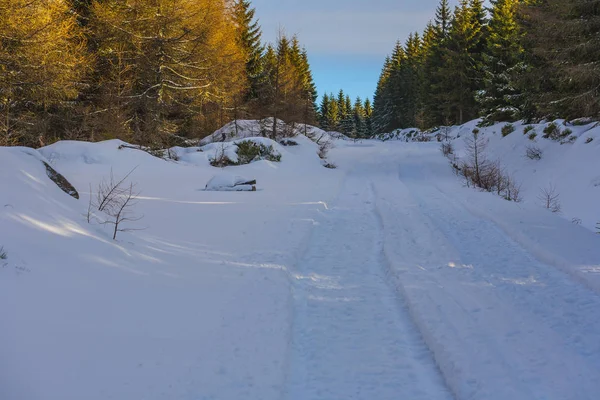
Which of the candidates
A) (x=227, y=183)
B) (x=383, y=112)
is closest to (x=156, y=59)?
(x=227, y=183)

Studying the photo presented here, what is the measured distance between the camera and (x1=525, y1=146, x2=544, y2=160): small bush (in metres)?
15.2

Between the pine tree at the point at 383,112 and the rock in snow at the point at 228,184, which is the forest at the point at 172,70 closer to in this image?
the rock in snow at the point at 228,184

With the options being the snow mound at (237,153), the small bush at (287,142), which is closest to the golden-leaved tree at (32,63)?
the snow mound at (237,153)

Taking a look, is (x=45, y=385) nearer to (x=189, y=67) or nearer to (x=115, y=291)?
(x=115, y=291)

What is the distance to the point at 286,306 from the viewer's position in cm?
433

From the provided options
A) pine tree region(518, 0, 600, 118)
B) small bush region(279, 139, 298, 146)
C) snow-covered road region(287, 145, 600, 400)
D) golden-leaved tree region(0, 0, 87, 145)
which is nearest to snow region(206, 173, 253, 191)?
snow-covered road region(287, 145, 600, 400)

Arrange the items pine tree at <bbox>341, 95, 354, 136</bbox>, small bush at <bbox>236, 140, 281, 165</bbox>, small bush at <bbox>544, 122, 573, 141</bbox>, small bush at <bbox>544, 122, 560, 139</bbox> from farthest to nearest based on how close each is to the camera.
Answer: pine tree at <bbox>341, 95, 354, 136</bbox> → small bush at <bbox>236, 140, 281, 165</bbox> → small bush at <bbox>544, 122, 560, 139</bbox> → small bush at <bbox>544, 122, 573, 141</bbox>

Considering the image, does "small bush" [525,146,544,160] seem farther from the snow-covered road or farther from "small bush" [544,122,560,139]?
the snow-covered road

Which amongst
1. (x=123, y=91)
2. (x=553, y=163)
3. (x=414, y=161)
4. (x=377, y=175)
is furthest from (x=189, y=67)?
(x=553, y=163)

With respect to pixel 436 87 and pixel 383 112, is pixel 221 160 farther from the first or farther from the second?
pixel 383 112

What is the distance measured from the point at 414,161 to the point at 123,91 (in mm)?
16936

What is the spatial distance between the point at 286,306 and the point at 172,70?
18.3m

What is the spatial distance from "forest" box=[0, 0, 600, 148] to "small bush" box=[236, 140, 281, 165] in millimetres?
4288

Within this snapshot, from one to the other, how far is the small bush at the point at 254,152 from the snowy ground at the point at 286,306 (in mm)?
10207
